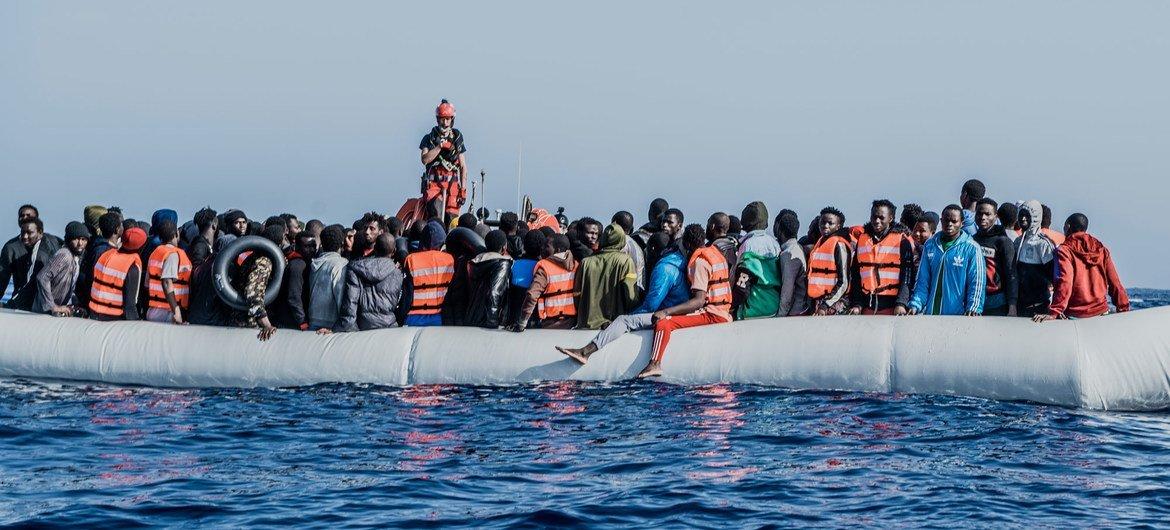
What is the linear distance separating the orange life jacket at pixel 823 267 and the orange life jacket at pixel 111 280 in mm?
7038

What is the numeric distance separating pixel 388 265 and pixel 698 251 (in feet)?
10.4

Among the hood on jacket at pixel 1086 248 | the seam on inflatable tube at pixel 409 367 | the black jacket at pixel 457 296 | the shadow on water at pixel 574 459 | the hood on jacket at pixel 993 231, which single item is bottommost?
the shadow on water at pixel 574 459

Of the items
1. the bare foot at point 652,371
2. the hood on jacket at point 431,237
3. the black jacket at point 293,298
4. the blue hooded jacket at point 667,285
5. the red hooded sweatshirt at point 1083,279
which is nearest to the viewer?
the red hooded sweatshirt at point 1083,279

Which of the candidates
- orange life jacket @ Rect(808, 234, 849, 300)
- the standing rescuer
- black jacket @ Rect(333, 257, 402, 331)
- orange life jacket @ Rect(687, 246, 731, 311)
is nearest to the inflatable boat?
black jacket @ Rect(333, 257, 402, 331)

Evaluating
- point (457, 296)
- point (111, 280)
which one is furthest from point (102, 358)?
point (457, 296)

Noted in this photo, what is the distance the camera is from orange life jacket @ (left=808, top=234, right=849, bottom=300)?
13.0 metres

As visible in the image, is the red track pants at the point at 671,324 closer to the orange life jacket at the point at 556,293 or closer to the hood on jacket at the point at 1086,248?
the orange life jacket at the point at 556,293

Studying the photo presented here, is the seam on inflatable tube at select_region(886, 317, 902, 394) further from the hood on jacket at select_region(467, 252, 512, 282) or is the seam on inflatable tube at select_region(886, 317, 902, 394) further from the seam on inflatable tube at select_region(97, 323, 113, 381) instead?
the seam on inflatable tube at select_region(97, 323, 113, 381)

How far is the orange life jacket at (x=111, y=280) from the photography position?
14520 millimetres

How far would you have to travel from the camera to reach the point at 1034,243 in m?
12.6

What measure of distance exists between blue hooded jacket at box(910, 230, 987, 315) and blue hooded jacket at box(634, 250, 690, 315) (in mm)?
2191

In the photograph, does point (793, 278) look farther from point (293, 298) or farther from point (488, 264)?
point (293, 298)

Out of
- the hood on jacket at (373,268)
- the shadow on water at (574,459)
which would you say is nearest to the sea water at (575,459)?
the shadow on water at (574,459)

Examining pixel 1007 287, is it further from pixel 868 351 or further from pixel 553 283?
pixel 553 283
